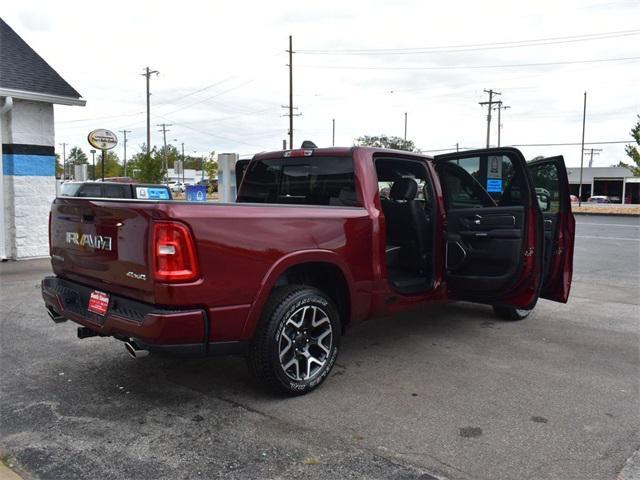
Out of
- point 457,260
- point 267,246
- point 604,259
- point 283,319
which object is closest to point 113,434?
point 283,319

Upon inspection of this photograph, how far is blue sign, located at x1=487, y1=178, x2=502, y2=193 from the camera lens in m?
5.39

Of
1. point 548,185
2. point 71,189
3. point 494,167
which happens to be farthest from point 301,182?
point 71,189

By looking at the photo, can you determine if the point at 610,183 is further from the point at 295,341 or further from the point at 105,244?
the point at 105,244

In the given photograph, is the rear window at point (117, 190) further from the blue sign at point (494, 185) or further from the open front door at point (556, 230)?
the open front door at point (556, 230)

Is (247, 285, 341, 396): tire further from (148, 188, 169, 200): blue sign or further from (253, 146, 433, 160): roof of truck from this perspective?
(148, 188, 169, 200): blue sign

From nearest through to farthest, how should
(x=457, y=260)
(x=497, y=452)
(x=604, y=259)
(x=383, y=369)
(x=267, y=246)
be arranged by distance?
(x=497, y=452) → (x=267, y=246) → (x=383, y=369) → (x=457, y=260) → (x=604, y=259)

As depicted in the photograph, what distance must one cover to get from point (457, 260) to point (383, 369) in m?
1.29

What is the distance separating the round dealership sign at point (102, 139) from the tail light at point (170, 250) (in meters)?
13.0

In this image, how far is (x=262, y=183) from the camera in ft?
18.0

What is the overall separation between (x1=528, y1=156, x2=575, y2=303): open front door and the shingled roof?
9.12 m

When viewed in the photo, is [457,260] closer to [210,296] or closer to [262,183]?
[262,183]

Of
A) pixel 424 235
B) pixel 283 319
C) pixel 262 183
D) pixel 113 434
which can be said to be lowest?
pixel 113 434

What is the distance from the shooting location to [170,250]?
3193 millimetres

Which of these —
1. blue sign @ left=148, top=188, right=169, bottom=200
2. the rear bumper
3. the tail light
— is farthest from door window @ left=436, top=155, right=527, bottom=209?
blue sign @ left=148, top=188, right=169, bottom=200
